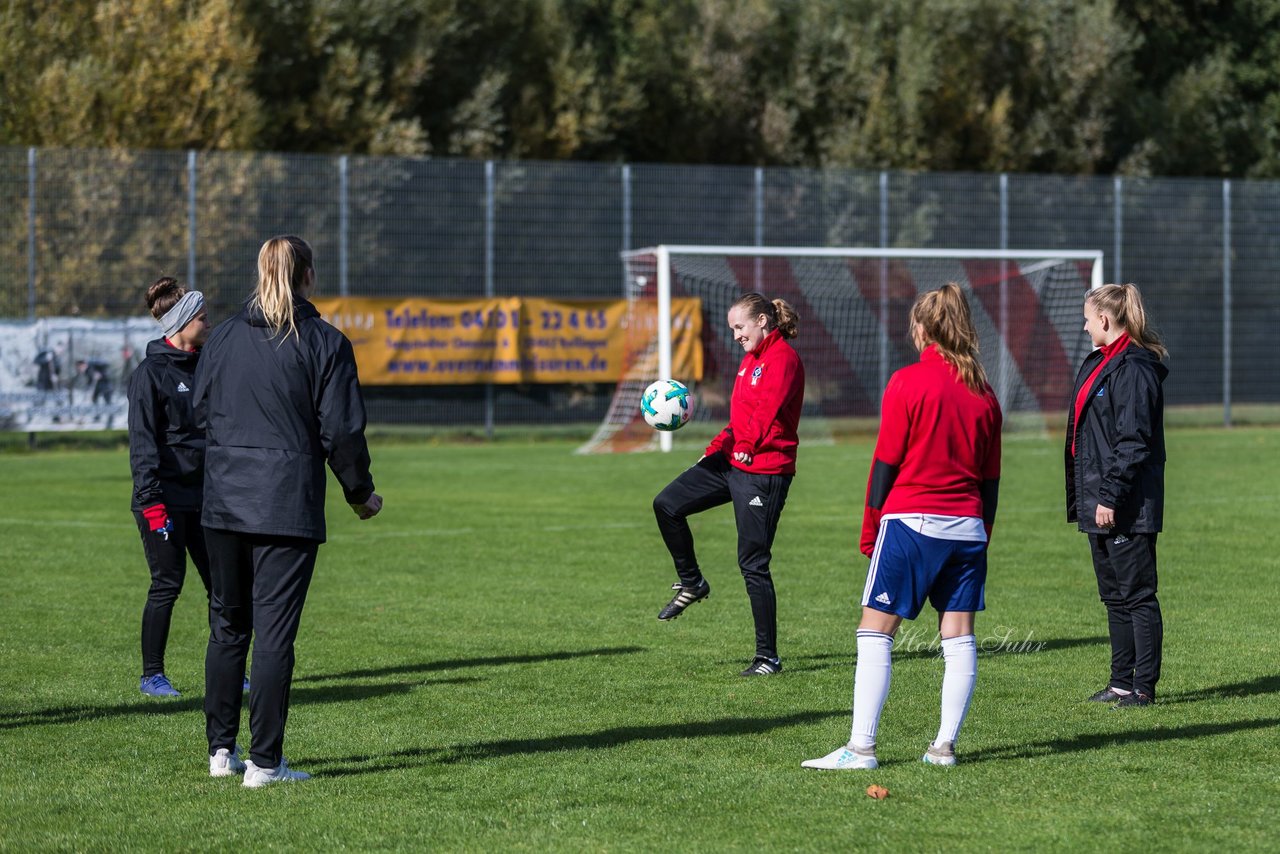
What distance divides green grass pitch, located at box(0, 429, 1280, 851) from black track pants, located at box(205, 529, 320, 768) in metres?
0.29

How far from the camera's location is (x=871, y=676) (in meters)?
6.10

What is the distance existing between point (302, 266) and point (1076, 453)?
3698 millimetres

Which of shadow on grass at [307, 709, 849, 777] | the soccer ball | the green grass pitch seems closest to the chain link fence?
the green grass pitch

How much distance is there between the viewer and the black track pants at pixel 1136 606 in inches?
295

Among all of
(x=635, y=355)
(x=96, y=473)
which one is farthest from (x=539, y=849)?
(x=635, y=355)

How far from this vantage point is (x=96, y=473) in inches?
808

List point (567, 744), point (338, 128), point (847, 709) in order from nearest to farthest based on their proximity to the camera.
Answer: point (567, 744)
point (847, 709)
point (338, 128)

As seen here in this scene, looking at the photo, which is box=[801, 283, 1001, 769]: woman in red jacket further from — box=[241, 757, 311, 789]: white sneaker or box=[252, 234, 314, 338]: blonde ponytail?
box=[252, 234, 314, 338]: blonde ponytail

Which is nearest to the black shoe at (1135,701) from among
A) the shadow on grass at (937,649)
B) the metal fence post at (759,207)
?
the shadow on grass at (937,649)

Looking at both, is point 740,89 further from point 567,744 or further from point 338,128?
point 567,744

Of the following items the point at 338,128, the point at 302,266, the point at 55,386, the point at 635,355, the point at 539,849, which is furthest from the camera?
the point at 338,128

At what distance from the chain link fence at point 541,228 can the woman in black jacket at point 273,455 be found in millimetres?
18937

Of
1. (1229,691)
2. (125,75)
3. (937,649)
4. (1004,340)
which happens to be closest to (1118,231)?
(1004,340)

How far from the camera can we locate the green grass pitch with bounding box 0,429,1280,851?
5.55m
